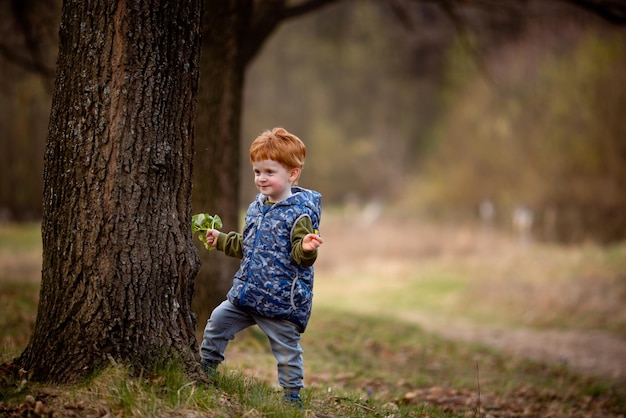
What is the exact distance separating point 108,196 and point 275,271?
2.94 ft

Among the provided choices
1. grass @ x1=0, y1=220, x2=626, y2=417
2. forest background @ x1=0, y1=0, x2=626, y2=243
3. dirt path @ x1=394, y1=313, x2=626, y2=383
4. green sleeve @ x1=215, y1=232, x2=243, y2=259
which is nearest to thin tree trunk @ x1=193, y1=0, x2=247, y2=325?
grass @ x1=0, y1=220, x2=626, y2=417

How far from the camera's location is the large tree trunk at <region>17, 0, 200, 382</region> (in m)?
3.16

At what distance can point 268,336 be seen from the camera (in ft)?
11.6

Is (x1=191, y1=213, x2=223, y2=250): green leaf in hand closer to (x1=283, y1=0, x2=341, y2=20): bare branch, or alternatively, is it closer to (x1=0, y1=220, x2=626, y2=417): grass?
(x1=0, y1=220, x2=626, y2=417): grass

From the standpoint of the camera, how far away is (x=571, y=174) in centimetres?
1723

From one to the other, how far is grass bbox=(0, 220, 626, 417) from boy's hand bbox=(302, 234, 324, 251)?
2.57 feet

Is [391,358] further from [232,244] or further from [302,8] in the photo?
[232,244]

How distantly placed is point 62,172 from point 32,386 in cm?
100

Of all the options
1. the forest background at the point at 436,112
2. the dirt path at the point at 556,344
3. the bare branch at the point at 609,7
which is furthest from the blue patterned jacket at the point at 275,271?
the forest background at the point at 436,112

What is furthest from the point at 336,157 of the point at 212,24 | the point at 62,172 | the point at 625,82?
the point at 62,172

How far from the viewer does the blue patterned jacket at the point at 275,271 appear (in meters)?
3.42

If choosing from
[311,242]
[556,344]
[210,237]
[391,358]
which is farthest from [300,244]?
[556,344]

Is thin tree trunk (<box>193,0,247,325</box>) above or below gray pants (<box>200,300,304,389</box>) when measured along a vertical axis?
above

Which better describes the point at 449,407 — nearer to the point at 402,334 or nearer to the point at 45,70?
the point at 402,334
